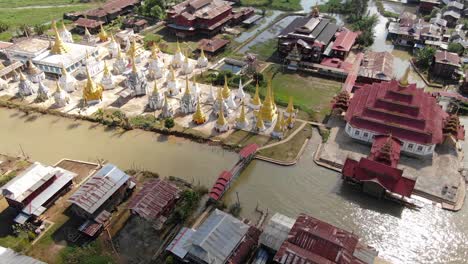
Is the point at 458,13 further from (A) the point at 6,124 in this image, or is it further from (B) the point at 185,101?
(A) the point at 6,124

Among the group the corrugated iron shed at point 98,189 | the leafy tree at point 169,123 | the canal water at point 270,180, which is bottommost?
the canal water at point 270,180

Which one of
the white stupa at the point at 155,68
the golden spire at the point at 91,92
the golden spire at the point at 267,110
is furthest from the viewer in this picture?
the white stupa at the point at 155,68

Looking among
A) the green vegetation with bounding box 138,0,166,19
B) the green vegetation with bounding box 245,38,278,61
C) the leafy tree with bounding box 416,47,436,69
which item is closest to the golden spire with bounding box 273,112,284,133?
the green vegetation with bounding box 245,38,278,61

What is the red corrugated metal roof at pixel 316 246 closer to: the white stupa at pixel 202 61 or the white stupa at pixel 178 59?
the white stupa at pixel 202 61

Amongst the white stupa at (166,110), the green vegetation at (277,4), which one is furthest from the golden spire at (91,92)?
the green vegetation at (277,4)

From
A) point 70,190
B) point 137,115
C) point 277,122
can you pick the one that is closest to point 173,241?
point 70,190

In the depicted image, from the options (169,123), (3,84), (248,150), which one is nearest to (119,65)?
(3,84)
